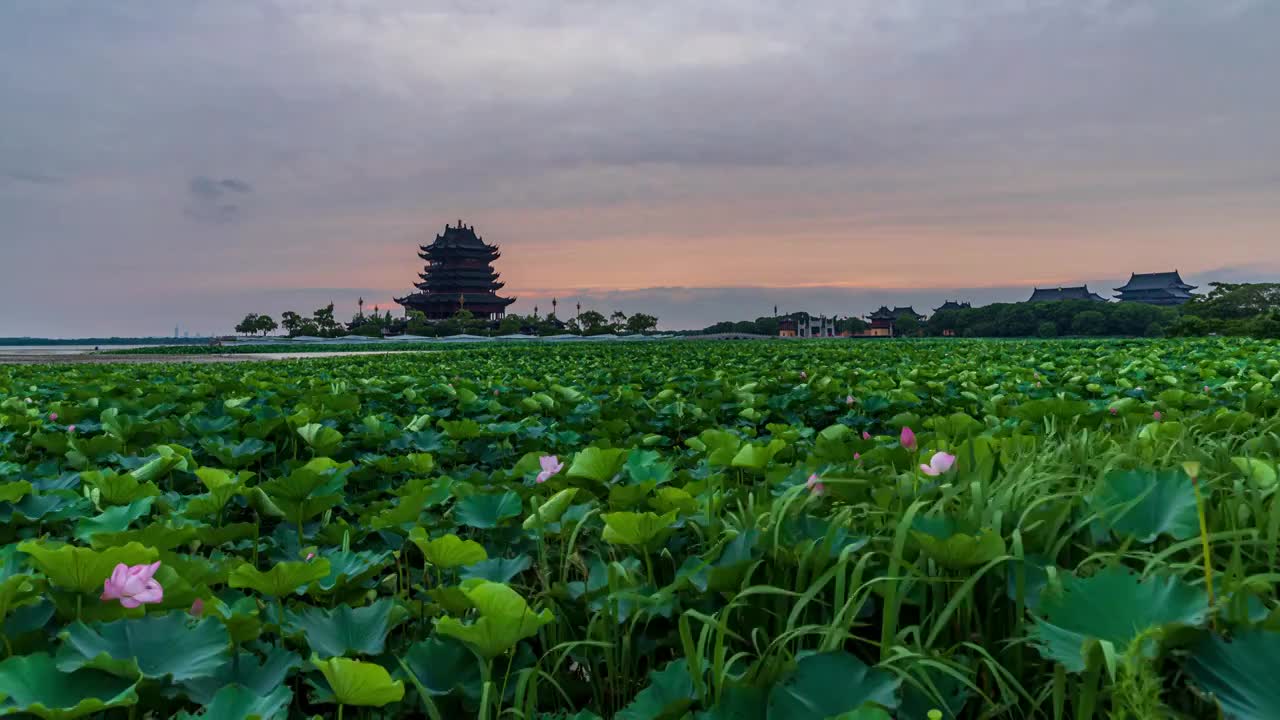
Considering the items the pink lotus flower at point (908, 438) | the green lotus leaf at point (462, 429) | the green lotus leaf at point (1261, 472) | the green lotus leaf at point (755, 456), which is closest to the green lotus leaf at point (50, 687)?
the green lotus leaf at point (755, 456)

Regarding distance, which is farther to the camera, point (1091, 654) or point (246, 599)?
point (246, 599)

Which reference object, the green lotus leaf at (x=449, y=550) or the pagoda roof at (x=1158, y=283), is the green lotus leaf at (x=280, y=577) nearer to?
the green lotus leaf at (x=449, y=550)

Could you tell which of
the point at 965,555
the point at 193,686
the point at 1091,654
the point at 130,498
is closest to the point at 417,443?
the point at 130,498

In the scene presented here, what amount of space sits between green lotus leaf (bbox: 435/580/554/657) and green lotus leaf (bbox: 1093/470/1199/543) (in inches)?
45.3

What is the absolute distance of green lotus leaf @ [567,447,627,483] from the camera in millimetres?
2213

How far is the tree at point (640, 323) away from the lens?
78188 millimetres

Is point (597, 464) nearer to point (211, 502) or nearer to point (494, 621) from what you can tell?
point (494, 621)

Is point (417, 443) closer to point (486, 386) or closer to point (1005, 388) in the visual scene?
point (486, 386)

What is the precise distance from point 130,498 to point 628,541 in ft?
5.02

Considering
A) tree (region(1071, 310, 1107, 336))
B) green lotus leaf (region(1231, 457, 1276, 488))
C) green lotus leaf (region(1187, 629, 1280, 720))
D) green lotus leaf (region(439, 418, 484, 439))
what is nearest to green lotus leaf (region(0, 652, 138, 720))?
green lotus leaf (region(1187, 629, 1280, 720))

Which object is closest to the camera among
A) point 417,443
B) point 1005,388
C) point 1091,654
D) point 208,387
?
point 1091,654

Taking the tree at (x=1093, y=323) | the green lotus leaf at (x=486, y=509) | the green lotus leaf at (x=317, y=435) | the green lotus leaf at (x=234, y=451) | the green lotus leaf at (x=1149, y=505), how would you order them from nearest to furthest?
the green lotus leaf at (x=1149, y=505), the green lotus leaf at (x=486, y=509), the green lotus leaf at (x=234, y=451), the green lotus leaf at (x=317, y=435), the tree at (x=1093, y=323)

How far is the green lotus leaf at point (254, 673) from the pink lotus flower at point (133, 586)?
186mm

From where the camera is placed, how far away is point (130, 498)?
7.06ft
